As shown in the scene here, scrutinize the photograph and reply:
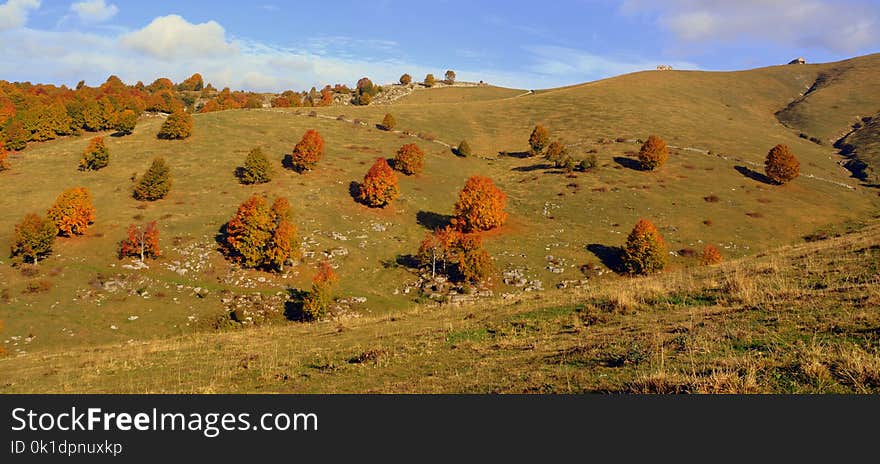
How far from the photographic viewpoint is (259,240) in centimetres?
6303

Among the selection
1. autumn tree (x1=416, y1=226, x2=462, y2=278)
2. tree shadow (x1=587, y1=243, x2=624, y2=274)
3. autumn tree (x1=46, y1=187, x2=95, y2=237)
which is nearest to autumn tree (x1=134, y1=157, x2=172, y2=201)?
autumn tree (x1=46, y1=187, x2=95, y2=237)

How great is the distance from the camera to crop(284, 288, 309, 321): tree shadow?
55375 millimetres

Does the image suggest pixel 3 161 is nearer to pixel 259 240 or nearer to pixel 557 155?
pixel 259 240

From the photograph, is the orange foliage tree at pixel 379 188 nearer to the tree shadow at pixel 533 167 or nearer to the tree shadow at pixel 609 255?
the tree shadow at pixel 609 255

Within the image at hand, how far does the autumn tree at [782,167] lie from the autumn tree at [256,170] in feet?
340

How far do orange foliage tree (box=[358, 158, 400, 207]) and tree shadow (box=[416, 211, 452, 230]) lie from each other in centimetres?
624

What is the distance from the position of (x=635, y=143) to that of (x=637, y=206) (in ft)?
141

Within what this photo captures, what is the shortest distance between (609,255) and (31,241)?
78.1m

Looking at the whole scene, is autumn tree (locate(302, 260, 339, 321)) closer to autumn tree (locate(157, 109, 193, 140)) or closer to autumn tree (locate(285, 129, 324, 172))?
autumn tree (locate(285, 129, 324, 172))

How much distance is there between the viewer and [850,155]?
122 metres

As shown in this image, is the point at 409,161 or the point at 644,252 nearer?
the point at 644,252

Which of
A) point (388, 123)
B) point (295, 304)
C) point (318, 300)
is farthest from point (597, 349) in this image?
point (388, 123)

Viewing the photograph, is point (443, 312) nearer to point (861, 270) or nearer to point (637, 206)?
point (861, 270)

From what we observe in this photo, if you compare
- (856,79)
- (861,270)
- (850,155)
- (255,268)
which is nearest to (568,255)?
(255,268)
